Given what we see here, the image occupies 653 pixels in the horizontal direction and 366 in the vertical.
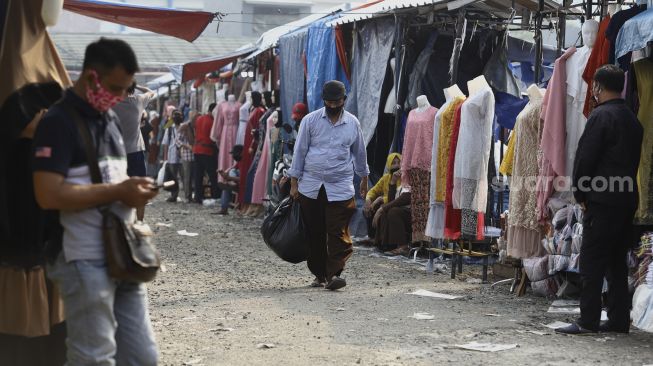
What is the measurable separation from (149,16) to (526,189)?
421 centimetres

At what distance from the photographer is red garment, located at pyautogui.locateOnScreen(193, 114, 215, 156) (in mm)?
22031

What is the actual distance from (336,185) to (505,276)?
216 cm

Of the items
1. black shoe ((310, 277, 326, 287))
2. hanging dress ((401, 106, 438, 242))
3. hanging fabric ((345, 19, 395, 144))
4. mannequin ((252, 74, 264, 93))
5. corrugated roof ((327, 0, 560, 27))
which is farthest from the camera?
mannequin ((252, 74, 264, 93))

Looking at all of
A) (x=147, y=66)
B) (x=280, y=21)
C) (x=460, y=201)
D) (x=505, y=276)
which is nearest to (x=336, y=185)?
(x=460, y=201)

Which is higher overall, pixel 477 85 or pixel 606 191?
pixel 477 85

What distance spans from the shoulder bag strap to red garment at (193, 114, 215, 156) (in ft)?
57.9

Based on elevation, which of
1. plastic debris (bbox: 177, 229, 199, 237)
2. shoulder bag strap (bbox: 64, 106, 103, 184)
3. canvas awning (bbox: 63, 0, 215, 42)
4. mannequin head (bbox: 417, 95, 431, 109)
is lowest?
plastic debris (bbox: 177, 229, 199, 237)

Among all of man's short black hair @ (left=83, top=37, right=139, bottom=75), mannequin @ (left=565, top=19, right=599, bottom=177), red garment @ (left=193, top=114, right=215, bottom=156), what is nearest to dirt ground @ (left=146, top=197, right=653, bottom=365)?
mannequin @ (left=565, top=19, right=599, bottom=177)

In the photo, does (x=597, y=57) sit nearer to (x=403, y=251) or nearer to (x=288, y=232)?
(x=288, y=232)

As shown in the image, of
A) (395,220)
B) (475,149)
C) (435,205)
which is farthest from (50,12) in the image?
(395,220)

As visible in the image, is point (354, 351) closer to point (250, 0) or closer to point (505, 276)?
point (505, 276)

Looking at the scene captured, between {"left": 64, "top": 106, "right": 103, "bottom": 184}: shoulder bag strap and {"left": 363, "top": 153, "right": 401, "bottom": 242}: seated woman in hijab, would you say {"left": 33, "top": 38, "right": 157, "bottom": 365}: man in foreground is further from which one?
{"left": 363, "top": 153, "right": 401, "bottom": 242}: seated woman in hijab

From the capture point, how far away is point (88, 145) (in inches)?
174

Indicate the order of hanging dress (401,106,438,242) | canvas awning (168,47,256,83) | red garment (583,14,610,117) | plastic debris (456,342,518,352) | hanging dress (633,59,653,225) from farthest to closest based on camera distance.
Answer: canvas awning (168,47,256,83) → hanging dress (401,106,438,242) → red garment (583,14,610,117) → hanging dress (633,59,653,225) → plastic debris (456,342,518,352)
